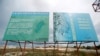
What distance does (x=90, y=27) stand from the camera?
33.4 feet

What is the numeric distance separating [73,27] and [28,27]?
268cm

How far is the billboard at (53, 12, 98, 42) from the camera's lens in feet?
31.7

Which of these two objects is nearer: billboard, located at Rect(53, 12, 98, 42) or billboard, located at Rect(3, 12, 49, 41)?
billboard, located at Rect(3, 12, 49, 41)

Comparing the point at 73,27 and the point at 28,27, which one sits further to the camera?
the point at 73,27

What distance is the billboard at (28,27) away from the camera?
955 centimetres

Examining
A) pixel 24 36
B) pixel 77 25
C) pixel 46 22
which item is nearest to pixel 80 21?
pixel 77 25

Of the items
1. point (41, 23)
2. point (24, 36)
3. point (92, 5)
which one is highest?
point (92, 5)

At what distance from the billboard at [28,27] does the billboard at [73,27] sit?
658mm

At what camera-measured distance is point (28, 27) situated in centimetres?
995

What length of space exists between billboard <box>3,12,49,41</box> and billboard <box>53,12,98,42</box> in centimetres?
66

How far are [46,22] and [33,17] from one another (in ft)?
3.04

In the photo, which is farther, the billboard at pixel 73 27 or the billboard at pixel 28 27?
the billboard at pixel 73 27

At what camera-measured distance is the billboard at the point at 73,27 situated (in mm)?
9672

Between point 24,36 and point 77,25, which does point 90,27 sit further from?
point 24,36
